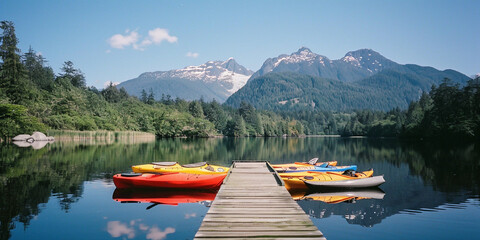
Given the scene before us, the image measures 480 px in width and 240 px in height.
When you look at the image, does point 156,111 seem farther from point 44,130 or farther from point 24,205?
point 24,205

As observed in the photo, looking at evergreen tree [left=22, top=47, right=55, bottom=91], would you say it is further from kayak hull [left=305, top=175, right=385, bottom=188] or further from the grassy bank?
kayak hull [left=305, top=175, right=385, bottom=188]

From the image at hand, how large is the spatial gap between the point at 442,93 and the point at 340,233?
3402 inches

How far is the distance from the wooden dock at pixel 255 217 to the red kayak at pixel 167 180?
3439 millimetres

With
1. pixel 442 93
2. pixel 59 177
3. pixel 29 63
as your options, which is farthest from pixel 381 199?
pixel 29 63

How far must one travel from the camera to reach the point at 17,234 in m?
10.8

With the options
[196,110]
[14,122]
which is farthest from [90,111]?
[196,110]

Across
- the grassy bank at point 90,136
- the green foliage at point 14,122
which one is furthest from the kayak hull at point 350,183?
the grassy bank at point 90,136

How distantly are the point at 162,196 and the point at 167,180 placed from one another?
119 cm

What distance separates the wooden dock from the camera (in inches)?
323

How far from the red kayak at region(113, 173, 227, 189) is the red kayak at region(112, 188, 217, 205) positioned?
1.04 feet

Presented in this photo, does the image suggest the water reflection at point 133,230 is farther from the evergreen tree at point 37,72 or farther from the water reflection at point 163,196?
the evergreen tree at point 37,72

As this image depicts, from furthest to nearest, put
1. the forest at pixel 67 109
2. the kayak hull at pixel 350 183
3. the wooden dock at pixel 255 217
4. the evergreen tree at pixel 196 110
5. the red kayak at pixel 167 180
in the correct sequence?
1. the evergreen tree at pixel 196 110
2. the forest at pixel 67 109
3. the kayak hull at pixel 350 183
4. the red kayak at pixel 167 180
5. the wooden dock at pixel 255 217

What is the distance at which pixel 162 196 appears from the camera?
17.5 metres

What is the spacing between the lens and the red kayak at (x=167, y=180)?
18.5 metres
